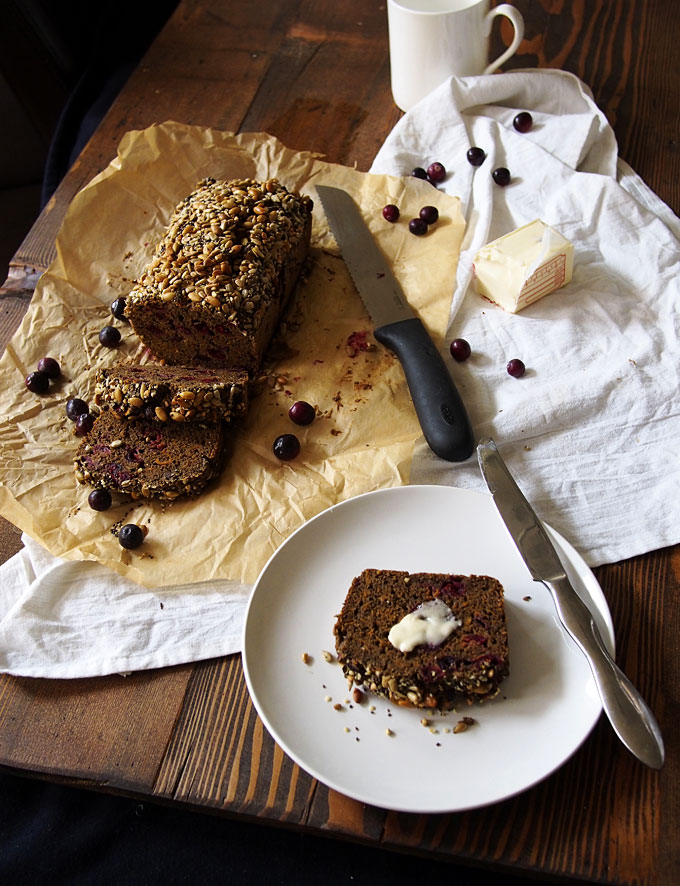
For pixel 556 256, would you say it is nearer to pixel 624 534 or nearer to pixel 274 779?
pixel 624 534

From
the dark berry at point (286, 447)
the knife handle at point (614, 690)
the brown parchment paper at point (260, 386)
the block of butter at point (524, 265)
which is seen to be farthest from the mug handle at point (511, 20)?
the knife handle at point (614, 690)

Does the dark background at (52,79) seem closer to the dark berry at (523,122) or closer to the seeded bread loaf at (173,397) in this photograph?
the seeded bread loaf at (173,397)

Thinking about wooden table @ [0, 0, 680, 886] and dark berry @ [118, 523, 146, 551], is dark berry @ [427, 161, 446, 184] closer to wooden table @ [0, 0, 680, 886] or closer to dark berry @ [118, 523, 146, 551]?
wooden table @ [0, 0, 680, 886]

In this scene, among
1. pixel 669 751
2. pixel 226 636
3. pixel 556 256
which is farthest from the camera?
pixel 556 256

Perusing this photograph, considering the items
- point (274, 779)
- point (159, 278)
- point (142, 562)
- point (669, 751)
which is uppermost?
point (159, 278)

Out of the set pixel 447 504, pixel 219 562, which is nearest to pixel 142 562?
pixel 219 562

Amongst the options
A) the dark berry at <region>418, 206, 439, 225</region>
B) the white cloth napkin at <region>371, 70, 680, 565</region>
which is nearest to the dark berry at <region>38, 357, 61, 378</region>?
the white cloth napkin at <region>371, 70, 680, 565</region>

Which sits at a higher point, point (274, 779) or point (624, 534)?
point (274, 779)
